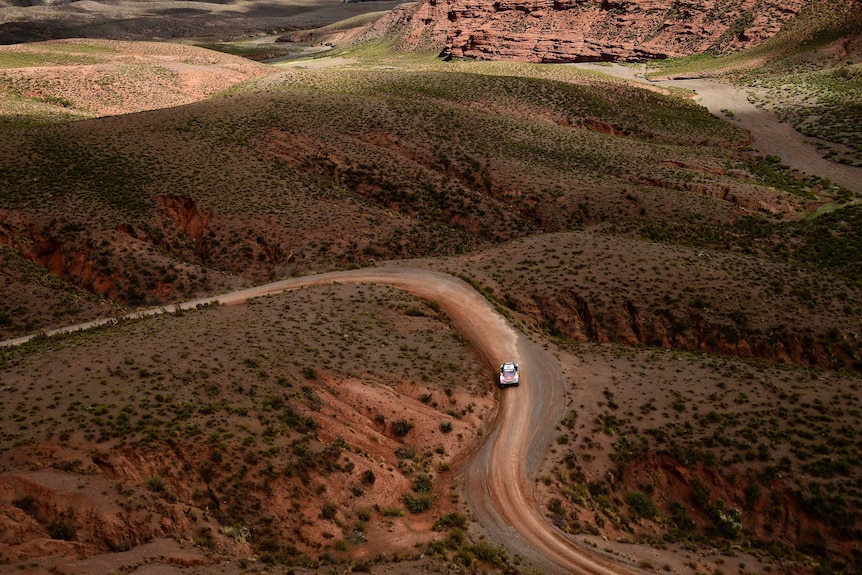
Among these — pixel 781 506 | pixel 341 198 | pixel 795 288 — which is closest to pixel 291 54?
pixel 341 198

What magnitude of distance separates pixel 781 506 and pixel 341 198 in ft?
129

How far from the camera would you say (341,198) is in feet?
170

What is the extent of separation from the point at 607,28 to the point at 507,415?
122 m

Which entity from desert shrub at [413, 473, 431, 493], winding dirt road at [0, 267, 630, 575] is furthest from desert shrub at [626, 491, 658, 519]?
desert shrub at [413, 473, 431, 493]

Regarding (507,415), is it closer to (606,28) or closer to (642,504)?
(642,504)

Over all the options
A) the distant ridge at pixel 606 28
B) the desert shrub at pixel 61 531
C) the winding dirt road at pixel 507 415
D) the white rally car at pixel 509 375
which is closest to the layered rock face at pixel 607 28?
the distant ridge at pixel 606 28

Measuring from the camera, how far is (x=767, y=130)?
78500 millimetres

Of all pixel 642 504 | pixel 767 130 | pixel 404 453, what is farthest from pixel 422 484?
pixel 767 130

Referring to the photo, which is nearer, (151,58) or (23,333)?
(23,333)

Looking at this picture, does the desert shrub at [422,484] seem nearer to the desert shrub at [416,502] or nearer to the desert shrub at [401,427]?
the desert shrub at [416,502]

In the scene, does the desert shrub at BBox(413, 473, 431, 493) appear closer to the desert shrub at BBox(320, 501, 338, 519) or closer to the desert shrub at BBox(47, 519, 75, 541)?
the desert shrub at BBox(320, 501, 338, 519)

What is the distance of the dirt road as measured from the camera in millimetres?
64125

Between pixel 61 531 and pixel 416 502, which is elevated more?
pixel 61 531

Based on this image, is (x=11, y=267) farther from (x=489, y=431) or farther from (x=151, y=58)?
(x=151, y=58)
